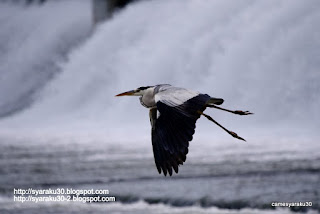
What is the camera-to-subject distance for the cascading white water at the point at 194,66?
15.2m

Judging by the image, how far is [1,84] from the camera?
23266 mm

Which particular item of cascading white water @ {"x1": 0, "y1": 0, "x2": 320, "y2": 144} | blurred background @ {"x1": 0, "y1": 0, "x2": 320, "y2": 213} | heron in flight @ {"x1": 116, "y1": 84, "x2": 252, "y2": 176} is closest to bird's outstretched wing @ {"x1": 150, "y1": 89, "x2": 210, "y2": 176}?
heron in flight @ {"x1": 116, "y1": 84, "x2": 252, "y2": 176}

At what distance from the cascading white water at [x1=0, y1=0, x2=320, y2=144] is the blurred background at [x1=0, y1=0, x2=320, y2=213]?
0.10 ft

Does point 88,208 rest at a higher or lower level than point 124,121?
lower

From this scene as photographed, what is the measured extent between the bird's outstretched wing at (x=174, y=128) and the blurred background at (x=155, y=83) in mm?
2707

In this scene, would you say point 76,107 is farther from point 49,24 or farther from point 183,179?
point 183,179

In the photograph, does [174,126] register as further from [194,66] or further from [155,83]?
[155,83]

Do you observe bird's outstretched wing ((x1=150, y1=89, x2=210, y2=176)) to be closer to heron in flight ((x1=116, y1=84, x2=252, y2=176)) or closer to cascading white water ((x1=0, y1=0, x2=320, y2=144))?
heron in flight ((x1=116, y1=84, x2=252, y2=176))

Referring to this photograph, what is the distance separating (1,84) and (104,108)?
5818mm

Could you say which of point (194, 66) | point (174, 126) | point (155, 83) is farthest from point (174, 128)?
point (155, 83)

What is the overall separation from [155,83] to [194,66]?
3.67ft

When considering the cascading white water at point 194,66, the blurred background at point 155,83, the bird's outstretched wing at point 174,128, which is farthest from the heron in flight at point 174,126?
the cascading white water at point 194,66

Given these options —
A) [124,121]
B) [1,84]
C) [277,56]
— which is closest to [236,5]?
[277,56]

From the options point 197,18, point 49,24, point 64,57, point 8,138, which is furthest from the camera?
point 49,24
